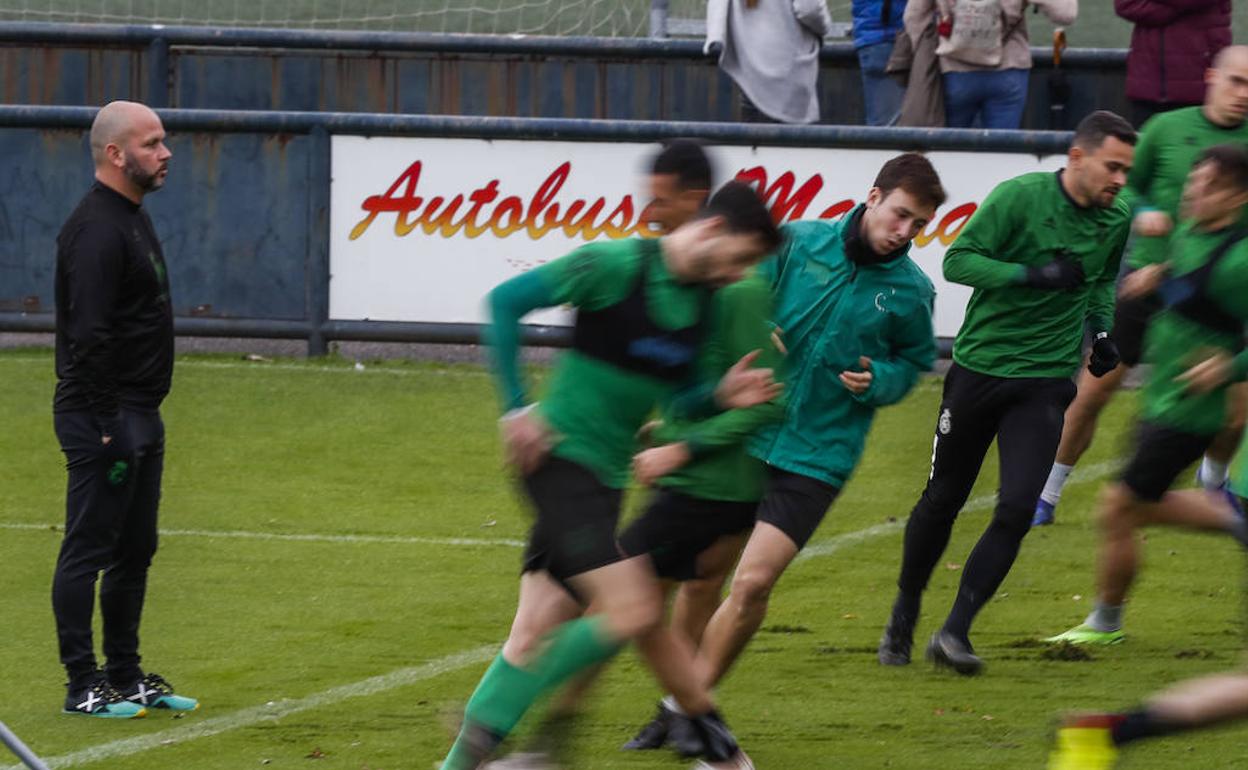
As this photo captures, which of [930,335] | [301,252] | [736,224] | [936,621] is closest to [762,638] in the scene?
[936,621]

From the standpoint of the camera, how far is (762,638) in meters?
8.77

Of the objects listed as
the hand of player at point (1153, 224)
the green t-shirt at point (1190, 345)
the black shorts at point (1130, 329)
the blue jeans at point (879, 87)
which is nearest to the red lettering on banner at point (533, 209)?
the blue jeans at point (879, 87)

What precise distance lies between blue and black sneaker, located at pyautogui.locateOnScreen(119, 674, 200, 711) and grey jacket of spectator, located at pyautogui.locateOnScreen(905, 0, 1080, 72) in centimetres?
888

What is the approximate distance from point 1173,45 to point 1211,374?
24.9 feet

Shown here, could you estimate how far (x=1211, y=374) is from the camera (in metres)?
7.54

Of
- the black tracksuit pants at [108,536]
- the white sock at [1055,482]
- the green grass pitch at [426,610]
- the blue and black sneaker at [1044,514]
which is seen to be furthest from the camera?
the blue and black sneaker at [1044,514]

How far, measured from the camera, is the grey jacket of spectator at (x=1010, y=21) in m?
14.9

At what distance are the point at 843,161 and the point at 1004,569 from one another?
20.5 feet

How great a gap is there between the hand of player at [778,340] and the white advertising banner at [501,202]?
21.6 ft

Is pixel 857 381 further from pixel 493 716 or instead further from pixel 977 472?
pixel 493 716

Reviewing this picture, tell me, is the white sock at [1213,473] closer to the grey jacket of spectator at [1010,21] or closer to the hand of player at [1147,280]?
the hand of player at [1147,280]

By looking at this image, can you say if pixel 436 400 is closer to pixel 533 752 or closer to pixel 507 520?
pixel 507 520

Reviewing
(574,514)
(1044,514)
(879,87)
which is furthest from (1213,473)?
(879,87)

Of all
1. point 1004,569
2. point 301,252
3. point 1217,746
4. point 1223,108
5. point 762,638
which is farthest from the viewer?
point 301,252
